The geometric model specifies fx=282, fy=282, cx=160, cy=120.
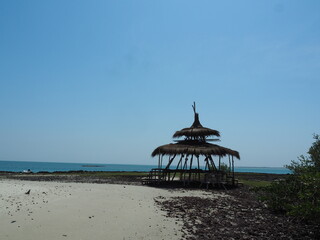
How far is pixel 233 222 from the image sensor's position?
32.4ft

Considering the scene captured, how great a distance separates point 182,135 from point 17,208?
16308 millimetres

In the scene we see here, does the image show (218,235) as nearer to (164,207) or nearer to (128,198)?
(164,207)

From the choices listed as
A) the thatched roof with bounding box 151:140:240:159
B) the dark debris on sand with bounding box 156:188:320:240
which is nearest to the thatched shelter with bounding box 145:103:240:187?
the thatched roof with bounding box 151:140:240:159

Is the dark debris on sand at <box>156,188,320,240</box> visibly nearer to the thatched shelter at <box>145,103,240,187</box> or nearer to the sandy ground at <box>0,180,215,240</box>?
the sandy ground at <box>0,180,215,240</box>

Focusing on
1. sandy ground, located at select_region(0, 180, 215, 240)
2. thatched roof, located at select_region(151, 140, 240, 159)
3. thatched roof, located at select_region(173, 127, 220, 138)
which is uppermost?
thatched roof, located at select_region(173, 127, 220, 138)

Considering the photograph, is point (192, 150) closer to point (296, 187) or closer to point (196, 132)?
point (196, 132)

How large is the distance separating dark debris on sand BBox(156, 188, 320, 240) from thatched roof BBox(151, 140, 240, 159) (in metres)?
8.65

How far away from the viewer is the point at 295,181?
34.3 ft

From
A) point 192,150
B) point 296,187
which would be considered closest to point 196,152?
point 192,150

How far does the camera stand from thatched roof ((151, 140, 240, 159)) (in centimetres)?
2170

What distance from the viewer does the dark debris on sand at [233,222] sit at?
27.7 feet

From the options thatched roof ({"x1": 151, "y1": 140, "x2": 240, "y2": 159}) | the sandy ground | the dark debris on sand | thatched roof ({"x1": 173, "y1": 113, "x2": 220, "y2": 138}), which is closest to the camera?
the sandy ground

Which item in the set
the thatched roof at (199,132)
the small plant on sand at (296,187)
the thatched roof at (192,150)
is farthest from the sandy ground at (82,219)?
the thatched roof at (199,132)

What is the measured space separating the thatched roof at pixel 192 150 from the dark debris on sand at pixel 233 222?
8649mm
